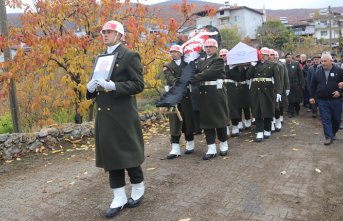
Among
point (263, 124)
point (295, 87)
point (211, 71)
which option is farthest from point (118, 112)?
point (295, 87)

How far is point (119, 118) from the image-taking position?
4.44m

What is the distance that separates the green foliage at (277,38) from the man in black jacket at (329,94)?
150 feet

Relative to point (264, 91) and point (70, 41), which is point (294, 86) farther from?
point (70, 41)

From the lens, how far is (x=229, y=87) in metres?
9.56

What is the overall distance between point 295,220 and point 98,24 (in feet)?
22.2

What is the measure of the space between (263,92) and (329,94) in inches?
54.4

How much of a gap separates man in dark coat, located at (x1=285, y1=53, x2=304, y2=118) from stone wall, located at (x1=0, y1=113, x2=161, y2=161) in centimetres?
631

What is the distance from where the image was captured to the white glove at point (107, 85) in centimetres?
417

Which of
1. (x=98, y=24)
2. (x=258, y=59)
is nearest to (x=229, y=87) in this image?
(x=258, y=59)

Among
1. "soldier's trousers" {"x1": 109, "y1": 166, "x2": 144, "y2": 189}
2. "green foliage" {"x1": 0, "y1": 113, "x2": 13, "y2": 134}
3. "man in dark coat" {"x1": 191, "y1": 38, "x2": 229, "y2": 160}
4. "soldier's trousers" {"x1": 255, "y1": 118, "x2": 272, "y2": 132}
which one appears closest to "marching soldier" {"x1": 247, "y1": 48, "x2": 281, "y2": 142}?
"soldier's trousers" {"x1": 255, "y1": 118, "x2": 272, "y2": 132}

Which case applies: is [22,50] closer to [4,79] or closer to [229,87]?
[4,79]

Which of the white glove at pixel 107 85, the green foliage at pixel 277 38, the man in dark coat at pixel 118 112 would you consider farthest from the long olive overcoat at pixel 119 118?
the green foliage at pixel 277 38

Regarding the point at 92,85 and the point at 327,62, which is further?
the point at 327,62

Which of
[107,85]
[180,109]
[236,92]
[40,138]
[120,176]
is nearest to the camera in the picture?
[107,85]
